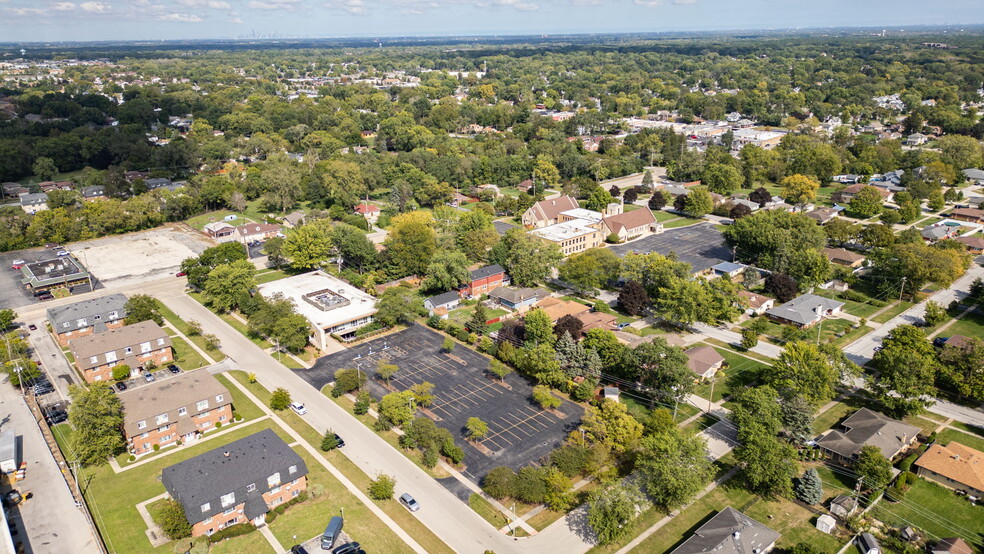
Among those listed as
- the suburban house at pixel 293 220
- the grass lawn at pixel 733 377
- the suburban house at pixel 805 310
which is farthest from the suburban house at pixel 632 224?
the suburban house at pixel 293 220

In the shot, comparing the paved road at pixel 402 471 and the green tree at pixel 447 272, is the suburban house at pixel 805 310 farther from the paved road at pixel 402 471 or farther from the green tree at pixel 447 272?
the paved road at pixel 402 471

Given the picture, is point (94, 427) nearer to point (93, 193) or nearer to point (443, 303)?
point (443, 303)

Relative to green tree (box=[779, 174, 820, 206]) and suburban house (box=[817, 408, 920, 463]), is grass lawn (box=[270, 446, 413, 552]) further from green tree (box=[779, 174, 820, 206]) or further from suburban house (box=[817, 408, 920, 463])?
green tree (box=[779, 174, 820, 206])

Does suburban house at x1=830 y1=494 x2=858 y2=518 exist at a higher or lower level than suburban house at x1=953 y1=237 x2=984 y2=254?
lower

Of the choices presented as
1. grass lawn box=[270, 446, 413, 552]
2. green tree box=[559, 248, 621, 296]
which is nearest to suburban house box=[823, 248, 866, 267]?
green tree box=[559, 248, 621, 296]

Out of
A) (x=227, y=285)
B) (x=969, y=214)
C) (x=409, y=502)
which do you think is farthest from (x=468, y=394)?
(x=969, y=214)

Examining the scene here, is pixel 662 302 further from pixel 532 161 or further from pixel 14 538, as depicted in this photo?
pixel 532 161

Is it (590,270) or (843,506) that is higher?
(590,270)
